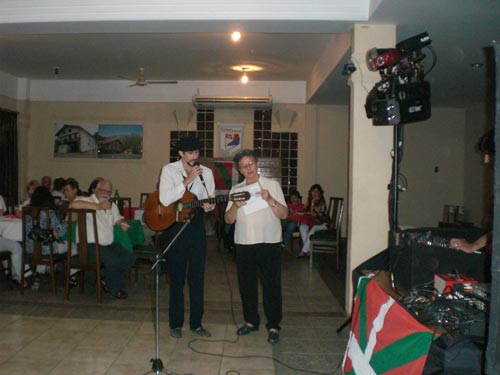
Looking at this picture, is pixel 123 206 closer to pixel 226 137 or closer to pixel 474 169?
pixel 226 137

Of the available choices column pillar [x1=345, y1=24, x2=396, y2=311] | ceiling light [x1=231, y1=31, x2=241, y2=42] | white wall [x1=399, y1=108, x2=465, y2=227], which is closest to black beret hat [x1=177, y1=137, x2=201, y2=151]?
column pillar [x1=345, y1=24, x2=396, y2=311]

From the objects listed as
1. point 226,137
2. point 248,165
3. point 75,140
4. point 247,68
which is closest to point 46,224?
point 248,165

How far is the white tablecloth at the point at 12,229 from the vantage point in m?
4.82

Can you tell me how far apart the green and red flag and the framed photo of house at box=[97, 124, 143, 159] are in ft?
25.2

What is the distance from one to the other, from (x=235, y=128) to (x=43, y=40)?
404cm

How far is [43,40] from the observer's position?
6.65m

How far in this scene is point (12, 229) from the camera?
4.84 metres

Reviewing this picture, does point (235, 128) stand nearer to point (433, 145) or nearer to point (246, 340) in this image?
point (433, 145)

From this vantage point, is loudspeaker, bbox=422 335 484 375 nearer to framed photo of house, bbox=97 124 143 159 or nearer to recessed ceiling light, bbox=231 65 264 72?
recessed ceiling light, bbox=231 65 264 72

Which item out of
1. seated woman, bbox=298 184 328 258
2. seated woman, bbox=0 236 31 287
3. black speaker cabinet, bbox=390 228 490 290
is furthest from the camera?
seated woman, bbox=298 184 328 258

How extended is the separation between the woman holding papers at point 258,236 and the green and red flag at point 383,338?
2.87 feet

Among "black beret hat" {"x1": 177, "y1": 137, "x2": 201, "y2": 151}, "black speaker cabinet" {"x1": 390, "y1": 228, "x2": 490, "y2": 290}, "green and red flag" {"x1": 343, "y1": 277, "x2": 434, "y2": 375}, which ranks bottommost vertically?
"green and red flag" {"x1": 343, "y1": 277, "x2": 434, "y2": 375}

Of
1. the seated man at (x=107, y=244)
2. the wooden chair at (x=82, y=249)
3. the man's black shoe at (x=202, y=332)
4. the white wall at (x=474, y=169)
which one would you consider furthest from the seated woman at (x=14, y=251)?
the white wall at (x=474, y=169)

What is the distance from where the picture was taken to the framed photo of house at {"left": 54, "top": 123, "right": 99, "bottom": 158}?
9.66 m
